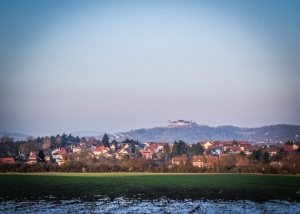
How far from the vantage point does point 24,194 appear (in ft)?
136

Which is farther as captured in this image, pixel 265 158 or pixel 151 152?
pixel 151 152

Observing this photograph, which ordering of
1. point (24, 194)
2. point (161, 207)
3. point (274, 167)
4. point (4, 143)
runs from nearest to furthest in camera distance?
point (161, 207) < point (24, 194) < point (274, 167) < point (4, 143)

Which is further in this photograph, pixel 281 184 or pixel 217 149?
pixel 217 149

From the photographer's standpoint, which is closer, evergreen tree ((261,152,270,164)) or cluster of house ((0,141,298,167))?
evergreen tree ((261,152,270,164))

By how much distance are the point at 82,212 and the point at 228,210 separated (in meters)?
12.3

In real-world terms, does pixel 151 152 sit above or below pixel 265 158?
above

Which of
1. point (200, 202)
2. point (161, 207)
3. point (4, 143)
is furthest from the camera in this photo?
point (4, 143)

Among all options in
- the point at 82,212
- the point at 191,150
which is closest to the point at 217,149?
the point at 191,150

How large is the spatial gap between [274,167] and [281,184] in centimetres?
2056

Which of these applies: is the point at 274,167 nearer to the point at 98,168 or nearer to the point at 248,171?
the point at 248,171

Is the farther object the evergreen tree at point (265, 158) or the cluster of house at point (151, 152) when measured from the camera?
the cluster of house at point (151, 152)

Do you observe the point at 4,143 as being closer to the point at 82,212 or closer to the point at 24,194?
the point at 24,194

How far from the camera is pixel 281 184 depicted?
56.0 metres

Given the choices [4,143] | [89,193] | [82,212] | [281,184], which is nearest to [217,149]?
[4,143]
